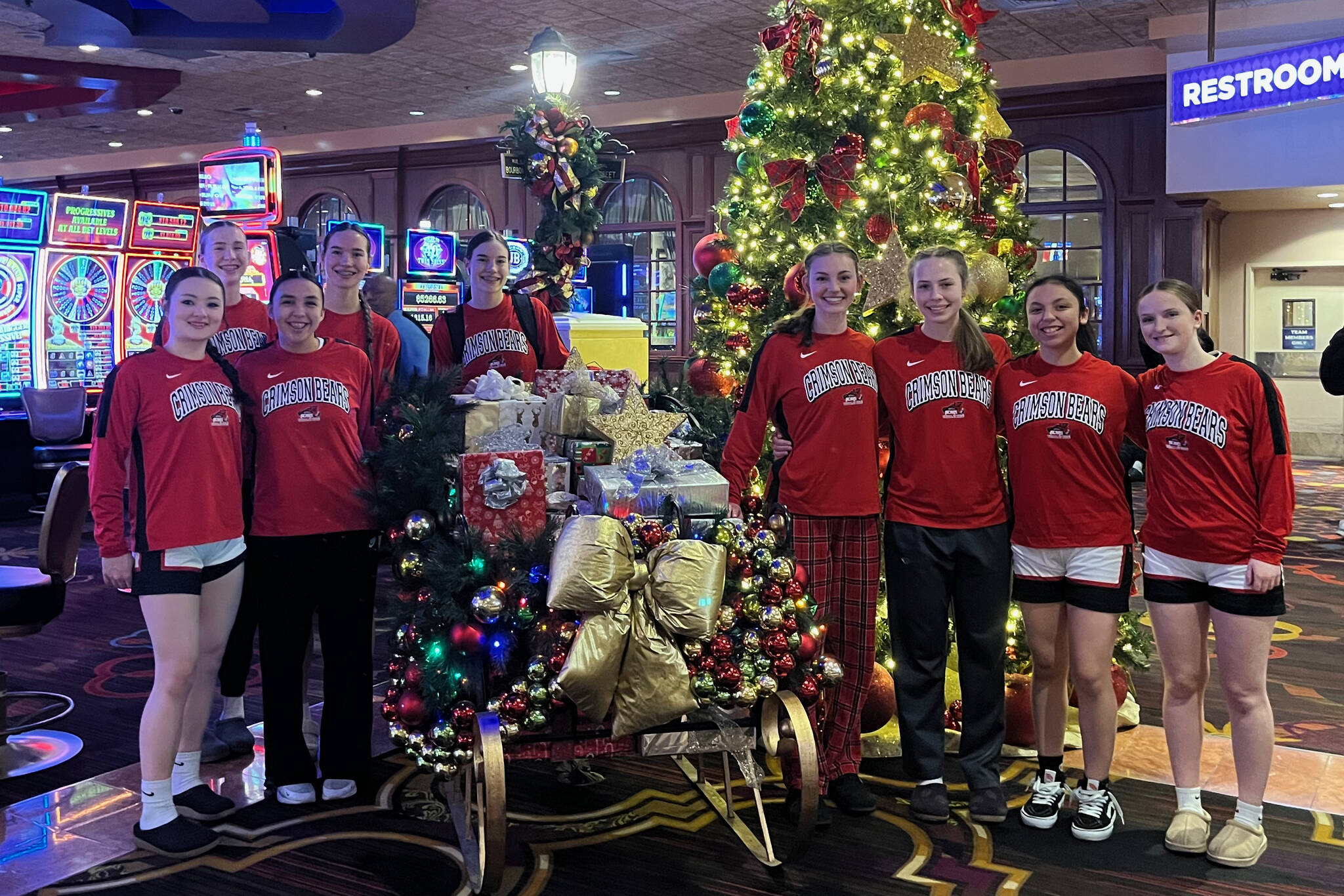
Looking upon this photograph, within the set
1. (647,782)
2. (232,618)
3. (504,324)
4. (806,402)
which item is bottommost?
(647,782)

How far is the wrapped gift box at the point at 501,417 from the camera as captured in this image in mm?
2938

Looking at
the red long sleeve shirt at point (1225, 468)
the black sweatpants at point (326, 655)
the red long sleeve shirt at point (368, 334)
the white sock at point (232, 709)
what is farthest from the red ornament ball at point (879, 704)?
the white sock at point (232, 709)

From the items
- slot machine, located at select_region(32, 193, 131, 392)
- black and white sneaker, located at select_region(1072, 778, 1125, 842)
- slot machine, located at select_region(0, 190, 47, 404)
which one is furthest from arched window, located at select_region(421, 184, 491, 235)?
black and white sneaker, located at select_region(1072, 778, 1125, 842)

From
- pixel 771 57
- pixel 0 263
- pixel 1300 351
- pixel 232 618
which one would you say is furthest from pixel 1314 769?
pixel 1300 351

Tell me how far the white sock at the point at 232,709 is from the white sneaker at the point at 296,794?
62cm

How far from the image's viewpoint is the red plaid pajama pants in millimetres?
3240

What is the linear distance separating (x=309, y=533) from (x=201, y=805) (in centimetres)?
84

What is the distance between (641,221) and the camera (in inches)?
513

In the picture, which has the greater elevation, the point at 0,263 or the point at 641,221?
the point at 641,221

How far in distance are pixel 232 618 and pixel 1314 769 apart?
3399 millimetres

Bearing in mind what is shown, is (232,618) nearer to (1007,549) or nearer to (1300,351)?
(1007,549)

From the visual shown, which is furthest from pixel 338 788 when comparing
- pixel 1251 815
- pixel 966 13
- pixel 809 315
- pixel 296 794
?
pixel 966 13

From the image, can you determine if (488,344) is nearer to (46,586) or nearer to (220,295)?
(220,295)

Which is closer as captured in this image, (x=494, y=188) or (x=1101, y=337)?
(x=1101, y=337)
